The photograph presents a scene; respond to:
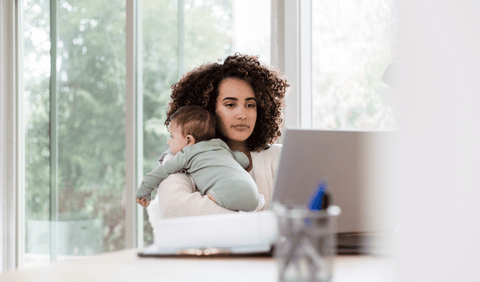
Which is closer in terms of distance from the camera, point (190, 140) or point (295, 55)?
point (190, 140)

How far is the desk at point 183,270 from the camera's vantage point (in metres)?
0.65

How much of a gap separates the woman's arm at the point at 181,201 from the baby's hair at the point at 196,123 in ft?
0.71

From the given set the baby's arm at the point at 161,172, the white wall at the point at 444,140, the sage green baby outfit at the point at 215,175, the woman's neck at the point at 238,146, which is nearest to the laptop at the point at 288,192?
the white wall at the point at 444,140

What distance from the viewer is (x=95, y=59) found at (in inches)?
119

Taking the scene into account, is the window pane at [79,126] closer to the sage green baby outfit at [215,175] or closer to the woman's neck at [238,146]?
the woman's neck at [238,146]

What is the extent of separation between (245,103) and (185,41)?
110cm

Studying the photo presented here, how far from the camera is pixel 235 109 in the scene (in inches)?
70.0

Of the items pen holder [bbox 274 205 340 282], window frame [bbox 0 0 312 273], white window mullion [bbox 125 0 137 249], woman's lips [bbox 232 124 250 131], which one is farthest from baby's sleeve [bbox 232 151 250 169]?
white window mullion [bbox 125 0 137 249]

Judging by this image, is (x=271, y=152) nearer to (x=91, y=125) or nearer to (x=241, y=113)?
(x=241, y=113)

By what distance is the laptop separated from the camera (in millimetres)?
762

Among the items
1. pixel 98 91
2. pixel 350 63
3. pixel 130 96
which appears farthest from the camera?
pixel 98 91

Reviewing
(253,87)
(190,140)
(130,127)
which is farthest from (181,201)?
(130,127)

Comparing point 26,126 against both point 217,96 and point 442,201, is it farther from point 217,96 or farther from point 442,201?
point 442,201

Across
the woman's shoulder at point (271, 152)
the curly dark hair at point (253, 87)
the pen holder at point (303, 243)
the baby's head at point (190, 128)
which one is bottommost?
the pen holder at point (303, 243)
